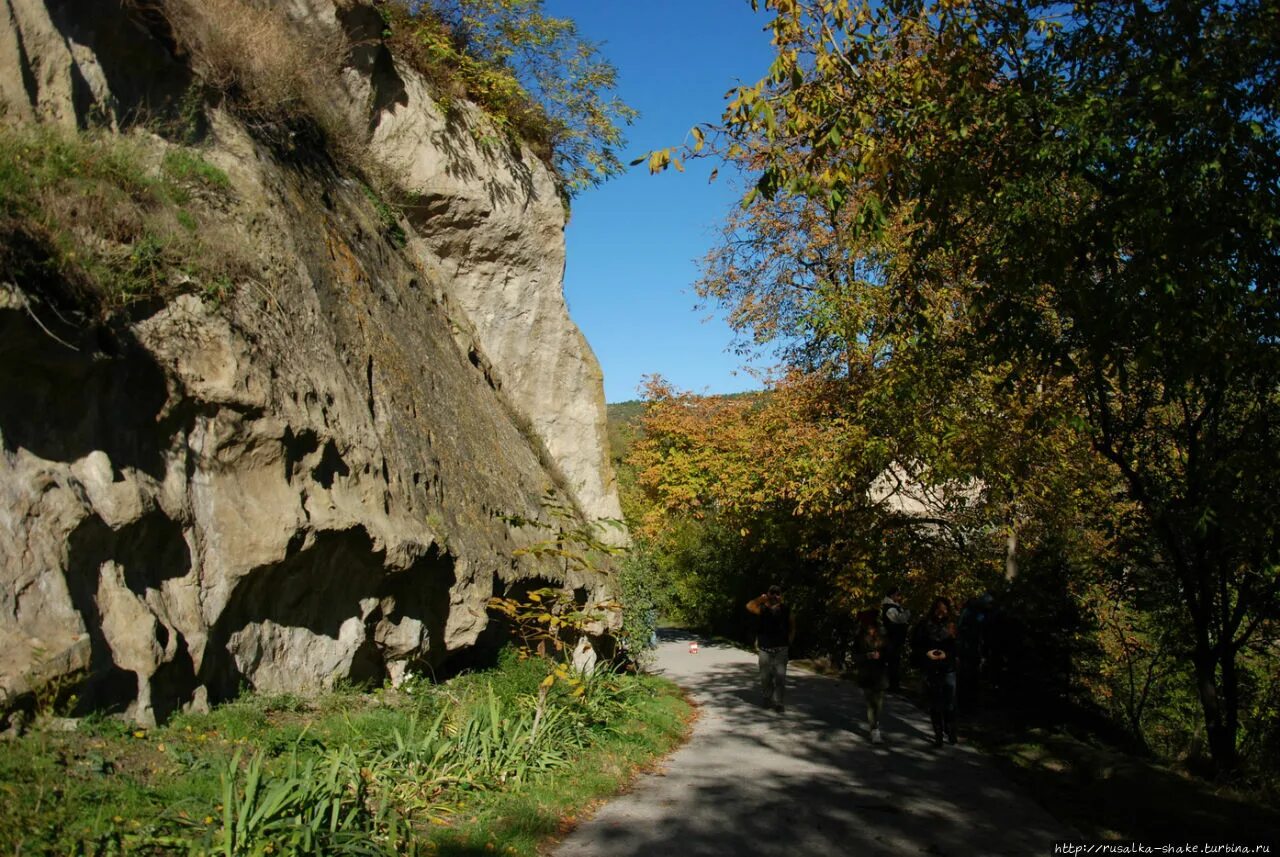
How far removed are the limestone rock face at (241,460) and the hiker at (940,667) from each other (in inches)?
174

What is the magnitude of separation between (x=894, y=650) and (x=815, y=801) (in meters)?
4.64

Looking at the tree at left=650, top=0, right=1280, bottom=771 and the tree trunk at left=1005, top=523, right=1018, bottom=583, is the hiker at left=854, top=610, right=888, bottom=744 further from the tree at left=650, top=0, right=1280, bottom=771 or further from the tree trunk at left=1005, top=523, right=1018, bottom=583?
the tree trunk at left=1005, top=523, right=1018, bottom=583

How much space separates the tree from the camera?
6934mm

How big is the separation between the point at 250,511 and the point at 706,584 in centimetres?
2409

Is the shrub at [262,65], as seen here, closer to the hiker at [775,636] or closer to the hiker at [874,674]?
the hiker at [775,636]

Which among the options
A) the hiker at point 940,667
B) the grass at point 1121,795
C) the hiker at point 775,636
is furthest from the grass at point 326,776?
the grass at point 1121,795

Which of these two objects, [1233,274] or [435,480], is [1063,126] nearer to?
[1233,274]

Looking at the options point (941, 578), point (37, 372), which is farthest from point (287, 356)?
point (941, 578)

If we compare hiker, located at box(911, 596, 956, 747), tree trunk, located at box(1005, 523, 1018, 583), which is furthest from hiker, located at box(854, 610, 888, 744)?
tree trunk, located at box(1005, 523, 1018, 583)

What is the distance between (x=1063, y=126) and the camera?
754 cm

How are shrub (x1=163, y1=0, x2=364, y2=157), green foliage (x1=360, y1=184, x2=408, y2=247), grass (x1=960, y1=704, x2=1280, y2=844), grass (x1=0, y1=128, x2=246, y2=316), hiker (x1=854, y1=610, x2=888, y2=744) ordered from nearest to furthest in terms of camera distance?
grass (x1=0, y1=128, x2=246, y2=316), grass (x1=960, y1=704, x2=1280, y2=844), shrub (x1=163, y1=0, x2=364, y2=157), hiker (x1=854, y1=610, x2=888, y2=744), green foliage (x1=360, y1=184, x2=408, y2=247)

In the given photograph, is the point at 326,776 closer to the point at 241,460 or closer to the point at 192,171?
the point at 241,460

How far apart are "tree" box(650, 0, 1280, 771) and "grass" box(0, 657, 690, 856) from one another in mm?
4695

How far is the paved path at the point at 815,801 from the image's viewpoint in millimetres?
6625
